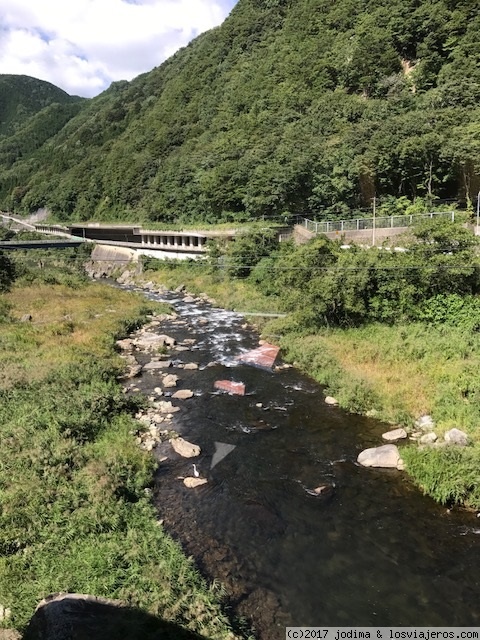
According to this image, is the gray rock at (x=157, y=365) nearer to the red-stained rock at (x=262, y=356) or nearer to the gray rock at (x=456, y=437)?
the red-stained rock at (x=262, y=356)

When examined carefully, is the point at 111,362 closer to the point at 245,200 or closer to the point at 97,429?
the point at 97,429

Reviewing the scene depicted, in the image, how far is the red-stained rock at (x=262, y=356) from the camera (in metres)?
21.5

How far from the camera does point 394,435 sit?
547 inches

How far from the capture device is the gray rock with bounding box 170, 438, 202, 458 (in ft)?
43.5

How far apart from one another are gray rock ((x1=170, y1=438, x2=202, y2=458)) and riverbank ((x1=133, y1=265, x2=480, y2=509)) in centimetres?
630

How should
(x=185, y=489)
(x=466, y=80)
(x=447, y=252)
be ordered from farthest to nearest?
(x=466, y=80)
(x=447, y=252)
(x=185, y=489)

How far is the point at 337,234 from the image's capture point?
30.8m

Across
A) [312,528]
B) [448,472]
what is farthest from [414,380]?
[312,528]

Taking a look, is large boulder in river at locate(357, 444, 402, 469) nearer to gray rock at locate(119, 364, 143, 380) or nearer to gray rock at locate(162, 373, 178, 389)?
gray rock at locate(162, 373, 178, 389)

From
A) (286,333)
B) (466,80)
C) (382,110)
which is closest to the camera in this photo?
(286,333)

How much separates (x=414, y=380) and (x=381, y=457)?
16.7ft

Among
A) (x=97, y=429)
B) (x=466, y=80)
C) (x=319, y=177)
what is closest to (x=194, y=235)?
(x=319, y=177)

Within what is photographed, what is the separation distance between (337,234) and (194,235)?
24478mm

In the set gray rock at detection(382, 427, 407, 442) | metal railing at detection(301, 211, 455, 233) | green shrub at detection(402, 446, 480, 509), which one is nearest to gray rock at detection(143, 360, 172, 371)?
gray rock at detection(382, 427, 407, 442)
